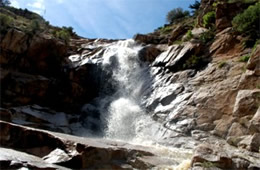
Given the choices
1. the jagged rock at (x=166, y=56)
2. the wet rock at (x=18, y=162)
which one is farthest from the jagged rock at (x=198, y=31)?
the wet rock at (x=18, y=162)

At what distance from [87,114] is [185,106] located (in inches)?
270

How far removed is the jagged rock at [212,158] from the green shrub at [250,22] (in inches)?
375

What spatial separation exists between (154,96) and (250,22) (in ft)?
21.0

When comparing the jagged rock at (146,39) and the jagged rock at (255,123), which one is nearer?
the jagged rock at (255,123)

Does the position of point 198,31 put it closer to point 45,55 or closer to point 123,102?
point 123,102

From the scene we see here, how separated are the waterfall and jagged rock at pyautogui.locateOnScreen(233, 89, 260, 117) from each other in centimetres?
471

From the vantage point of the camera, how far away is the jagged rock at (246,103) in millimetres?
10898

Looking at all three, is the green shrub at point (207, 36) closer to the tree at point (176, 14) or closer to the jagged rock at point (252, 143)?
the jagged rock at point (252, 143)

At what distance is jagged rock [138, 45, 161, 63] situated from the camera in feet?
69.0

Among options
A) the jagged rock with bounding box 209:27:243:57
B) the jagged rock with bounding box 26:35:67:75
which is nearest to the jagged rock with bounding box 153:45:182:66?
the jagged rock with bounding box 209:27:243:57

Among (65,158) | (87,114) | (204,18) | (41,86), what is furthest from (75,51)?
(65,158)

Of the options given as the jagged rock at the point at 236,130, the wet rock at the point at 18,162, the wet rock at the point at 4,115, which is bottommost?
the wet rock at the point at 18,162

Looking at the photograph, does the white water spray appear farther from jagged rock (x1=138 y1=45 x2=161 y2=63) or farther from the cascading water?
jagged rock (x1=138 y1=45 x2=161 y2=63)

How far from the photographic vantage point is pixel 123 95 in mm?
19156
